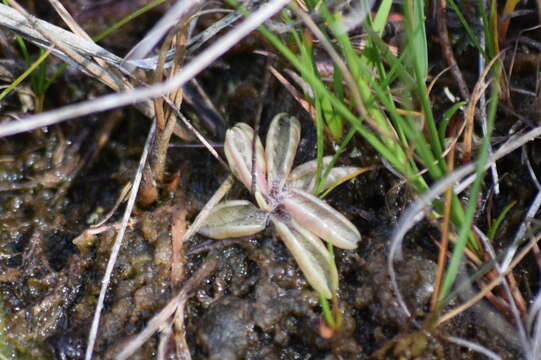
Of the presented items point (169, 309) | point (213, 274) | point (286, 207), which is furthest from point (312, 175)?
point (169, 309)

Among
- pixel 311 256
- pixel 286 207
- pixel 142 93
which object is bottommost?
pixel 311 256

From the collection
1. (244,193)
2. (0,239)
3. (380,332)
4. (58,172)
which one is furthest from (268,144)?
(0,239)

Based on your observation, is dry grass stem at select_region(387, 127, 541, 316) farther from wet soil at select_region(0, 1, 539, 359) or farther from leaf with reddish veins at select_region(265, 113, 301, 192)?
leaf with reddish veins at select_region(265, 113, 301, 192)

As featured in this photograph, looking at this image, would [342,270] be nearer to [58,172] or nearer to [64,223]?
[64,223]

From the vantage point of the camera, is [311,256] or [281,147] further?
[281,147]

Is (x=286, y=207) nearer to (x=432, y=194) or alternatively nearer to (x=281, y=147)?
(x=281, y=147)

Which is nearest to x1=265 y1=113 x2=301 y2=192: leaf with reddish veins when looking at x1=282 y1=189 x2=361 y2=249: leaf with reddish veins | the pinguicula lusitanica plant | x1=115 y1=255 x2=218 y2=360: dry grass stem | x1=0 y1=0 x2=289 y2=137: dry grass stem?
the pinguicula lusitanica plant

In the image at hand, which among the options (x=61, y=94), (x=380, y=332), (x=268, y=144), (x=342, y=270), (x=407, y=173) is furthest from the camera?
(x=61, y=94)

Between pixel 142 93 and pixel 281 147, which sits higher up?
pixel 142 93
